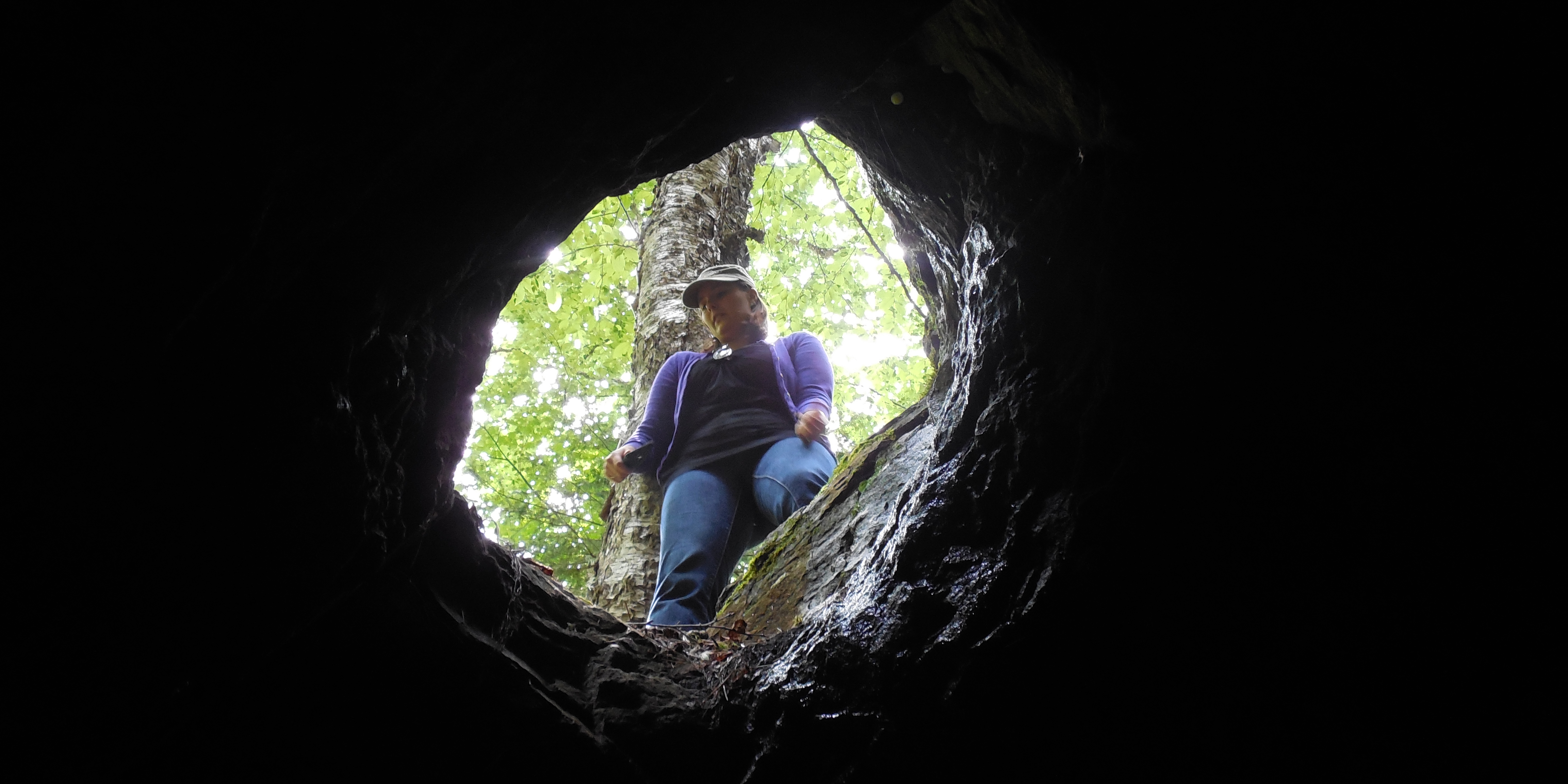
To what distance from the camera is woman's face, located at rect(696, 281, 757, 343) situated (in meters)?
4.47

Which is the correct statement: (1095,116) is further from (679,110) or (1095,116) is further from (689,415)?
(689,415)

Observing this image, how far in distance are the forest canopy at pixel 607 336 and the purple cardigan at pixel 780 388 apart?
45.3 inches

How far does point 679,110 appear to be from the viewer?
1.77 metres

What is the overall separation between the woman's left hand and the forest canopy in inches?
57.4

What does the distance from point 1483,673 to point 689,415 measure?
3387 mm

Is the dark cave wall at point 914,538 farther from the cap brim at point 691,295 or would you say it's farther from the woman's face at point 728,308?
the cap brim at point 691,295

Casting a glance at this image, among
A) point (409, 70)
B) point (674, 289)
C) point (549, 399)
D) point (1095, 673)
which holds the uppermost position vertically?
point (549, 399)

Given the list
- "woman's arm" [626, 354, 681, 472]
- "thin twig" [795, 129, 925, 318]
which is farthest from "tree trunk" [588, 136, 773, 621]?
"thin twig" [795, 129, 925, 318]

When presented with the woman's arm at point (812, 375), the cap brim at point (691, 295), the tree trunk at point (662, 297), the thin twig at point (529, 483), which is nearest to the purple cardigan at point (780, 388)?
the woman's arm at point (812, 375)

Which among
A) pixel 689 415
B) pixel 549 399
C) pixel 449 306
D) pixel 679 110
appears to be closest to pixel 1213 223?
pixel 679 110

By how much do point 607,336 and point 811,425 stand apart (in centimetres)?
445

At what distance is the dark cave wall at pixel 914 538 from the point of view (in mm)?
1307

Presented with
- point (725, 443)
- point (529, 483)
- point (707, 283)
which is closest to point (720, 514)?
point (725, 443)

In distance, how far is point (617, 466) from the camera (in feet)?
13.4
